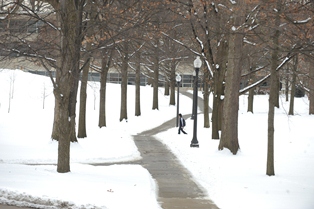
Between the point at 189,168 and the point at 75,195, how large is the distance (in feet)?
22.8

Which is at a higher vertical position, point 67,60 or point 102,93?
point 67,60

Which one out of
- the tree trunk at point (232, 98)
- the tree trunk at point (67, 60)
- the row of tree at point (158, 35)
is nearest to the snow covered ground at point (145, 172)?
the tree trunk at point (232, 98)

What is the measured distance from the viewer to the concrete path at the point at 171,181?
11.2 m

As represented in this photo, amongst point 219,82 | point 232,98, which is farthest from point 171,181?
point 219,82

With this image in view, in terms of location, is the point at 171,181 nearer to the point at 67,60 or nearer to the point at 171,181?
the point at 171,181

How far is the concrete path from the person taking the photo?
11.2 meters

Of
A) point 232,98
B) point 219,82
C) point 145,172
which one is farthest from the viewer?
point 219,82

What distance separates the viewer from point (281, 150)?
21.0 m

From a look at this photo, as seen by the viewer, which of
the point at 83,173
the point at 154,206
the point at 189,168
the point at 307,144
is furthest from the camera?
the point at 307,144

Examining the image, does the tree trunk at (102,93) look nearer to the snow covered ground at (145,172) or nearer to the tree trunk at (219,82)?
the snow covered ground at (145,172)

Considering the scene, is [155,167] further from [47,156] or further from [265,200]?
[265,200]

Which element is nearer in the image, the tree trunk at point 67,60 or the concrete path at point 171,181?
the concrete path at point 171,181

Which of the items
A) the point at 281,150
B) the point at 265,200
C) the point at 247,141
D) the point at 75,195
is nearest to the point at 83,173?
the point at 75,195

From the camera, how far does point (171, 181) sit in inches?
560
